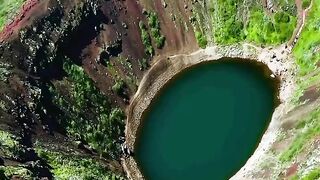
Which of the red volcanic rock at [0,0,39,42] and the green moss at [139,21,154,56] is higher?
the red volcanic rock at [0,0,39,42]

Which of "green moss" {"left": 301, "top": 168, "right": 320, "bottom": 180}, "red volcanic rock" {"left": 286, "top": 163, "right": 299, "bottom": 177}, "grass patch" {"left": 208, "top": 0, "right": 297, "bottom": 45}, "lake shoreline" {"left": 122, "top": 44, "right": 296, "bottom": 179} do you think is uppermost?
"grass patch" {"left": 208, "top": 0, "right": 297, "bottom": 45}

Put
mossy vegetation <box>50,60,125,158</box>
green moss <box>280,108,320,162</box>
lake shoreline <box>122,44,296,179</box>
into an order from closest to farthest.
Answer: green moss <box>280,108,320,162</box> → lake shoreline <box>122,44,296,179</box> → mossy vegetation <box>50,60,125,158</box>

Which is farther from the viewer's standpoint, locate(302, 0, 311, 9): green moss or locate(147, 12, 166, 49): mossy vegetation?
locate(147, 12, 166, 49): mossy vegetation

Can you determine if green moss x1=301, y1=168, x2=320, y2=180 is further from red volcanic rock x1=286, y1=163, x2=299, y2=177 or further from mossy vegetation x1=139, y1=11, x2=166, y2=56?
mossy vegetation x1=139, y1=11, x2=166, y2=56

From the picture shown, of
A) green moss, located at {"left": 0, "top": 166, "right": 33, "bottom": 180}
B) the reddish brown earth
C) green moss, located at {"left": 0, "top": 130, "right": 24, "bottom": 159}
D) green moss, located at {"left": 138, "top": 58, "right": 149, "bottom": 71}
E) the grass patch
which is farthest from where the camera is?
green moss, located at {"left": 138, "top": 58, "right": 149, "bottom": 71}

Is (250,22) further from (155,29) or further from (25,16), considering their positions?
(25,16)

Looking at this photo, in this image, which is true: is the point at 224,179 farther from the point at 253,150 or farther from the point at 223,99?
the point at 223,99

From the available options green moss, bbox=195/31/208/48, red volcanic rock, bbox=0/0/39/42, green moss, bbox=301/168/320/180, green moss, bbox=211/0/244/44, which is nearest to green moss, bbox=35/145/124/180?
red volcanic rock, bbox=0/0/39/42
